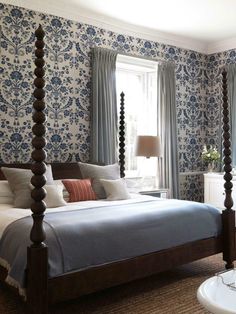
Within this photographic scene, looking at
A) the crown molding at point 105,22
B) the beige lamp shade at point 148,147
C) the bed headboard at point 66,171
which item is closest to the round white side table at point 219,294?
the bed headboard at point 66,171

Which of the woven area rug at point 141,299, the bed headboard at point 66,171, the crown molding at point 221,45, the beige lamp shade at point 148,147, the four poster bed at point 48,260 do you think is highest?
the crown molding at point 221,45

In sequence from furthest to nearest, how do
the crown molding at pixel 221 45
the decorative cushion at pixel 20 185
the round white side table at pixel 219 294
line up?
1. the crown molding at pixel 221 45
2. the decorative cushion at pixel 20 185
3. the round white side table at pixel 219 294

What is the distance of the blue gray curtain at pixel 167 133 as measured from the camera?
5578 mm

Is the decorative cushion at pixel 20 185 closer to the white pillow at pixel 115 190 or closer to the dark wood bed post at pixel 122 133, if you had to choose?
the white pillow at pixel 115 190

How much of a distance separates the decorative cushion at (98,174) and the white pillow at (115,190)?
74 millimetres

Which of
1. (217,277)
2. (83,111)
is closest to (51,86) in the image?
(83,111)

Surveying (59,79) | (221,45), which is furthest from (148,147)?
(221,45)

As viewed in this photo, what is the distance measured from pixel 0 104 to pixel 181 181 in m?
3.14

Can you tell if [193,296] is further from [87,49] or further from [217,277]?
[87,49]

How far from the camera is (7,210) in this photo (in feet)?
10.5

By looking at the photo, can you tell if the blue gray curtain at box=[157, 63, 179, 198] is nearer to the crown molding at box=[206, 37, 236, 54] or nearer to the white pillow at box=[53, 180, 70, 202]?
the crown molding at box=[206, 37, 236, 54]

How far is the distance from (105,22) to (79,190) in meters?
2.43

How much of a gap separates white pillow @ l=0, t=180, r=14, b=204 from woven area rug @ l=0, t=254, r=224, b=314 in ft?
2.77

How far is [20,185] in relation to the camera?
3.51 meters
